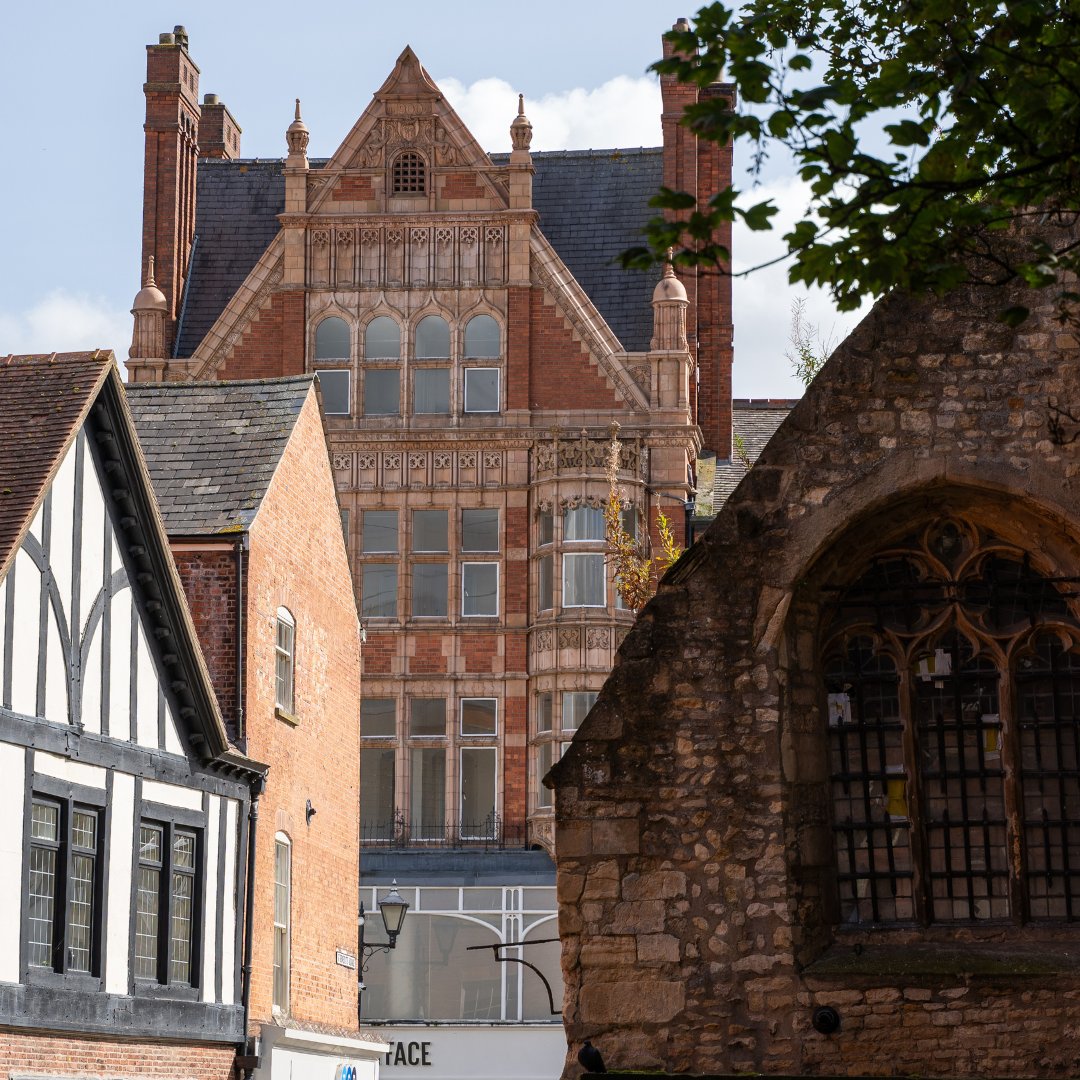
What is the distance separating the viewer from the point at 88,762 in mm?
19109

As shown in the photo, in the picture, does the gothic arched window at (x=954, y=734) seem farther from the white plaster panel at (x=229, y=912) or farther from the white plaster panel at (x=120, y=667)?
the white plaster panel at (x=229, y=912)

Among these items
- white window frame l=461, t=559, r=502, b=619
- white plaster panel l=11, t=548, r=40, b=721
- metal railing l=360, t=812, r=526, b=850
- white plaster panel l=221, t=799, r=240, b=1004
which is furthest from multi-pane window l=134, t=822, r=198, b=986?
white window frame l=461, t=559, r=502, b=619

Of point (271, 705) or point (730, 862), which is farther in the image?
point (271, 705)

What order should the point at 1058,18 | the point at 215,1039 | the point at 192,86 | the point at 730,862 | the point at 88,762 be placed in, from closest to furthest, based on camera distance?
the point at 1058,18, the point at 730,862, the point at 88,762, the point at 215,1039, the point at 192,86

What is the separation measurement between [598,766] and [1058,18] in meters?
A: 5.66

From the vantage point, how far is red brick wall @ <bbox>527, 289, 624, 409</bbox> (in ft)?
127

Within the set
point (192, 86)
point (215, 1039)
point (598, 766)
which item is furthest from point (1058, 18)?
point (192, 86)

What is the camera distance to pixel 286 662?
78.6ft

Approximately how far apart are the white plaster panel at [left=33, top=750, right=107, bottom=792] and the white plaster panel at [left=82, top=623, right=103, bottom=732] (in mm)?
378

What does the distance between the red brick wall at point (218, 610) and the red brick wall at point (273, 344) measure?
56.6ft

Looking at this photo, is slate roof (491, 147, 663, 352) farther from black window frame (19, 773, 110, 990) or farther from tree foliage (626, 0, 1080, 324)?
tree foliage (626, 0, 1080, 324)

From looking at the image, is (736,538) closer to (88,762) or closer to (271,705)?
(88,762)

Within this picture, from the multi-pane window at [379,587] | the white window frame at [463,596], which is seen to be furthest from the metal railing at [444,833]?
the multi-pane window at [379,587]

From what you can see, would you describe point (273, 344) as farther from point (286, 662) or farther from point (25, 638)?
point (25, 638)
